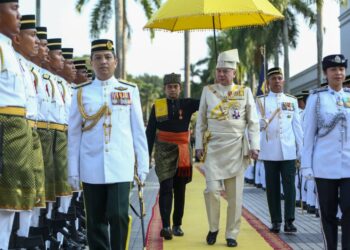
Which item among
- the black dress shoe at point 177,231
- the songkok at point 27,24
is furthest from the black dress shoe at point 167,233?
the songkok at point 27,24

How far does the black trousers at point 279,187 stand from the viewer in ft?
28.1

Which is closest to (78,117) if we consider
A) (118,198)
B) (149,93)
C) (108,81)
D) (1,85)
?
(108,81)

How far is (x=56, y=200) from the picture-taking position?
6812 millimetres

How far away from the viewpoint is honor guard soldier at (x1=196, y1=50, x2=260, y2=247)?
7555 millimetres

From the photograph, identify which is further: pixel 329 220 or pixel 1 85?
pixel 329 220

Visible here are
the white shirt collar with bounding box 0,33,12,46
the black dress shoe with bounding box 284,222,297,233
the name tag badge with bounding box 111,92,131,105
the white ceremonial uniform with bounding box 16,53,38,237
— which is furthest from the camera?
the black dress shoe with bounding box 284,222,297,233

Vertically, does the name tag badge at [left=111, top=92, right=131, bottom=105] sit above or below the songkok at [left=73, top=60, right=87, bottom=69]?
below

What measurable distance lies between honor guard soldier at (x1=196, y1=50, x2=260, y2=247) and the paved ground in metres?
0.89

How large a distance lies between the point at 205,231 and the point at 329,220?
2.79 metres

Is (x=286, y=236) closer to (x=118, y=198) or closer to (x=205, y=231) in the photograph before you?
(x=205, y=231)

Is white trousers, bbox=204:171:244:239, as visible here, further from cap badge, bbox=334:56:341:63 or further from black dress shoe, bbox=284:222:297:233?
cap badge, bbox=334:56:341:63

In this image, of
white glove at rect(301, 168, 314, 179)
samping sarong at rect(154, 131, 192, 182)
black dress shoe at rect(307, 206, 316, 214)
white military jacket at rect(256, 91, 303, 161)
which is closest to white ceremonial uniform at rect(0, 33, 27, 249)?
white glove at rect(301, 168, 314, 179)

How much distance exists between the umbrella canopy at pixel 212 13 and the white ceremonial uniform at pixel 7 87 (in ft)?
11.1

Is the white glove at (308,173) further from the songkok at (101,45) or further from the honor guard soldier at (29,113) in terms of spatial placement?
the honor guard soldier at (29,113)
